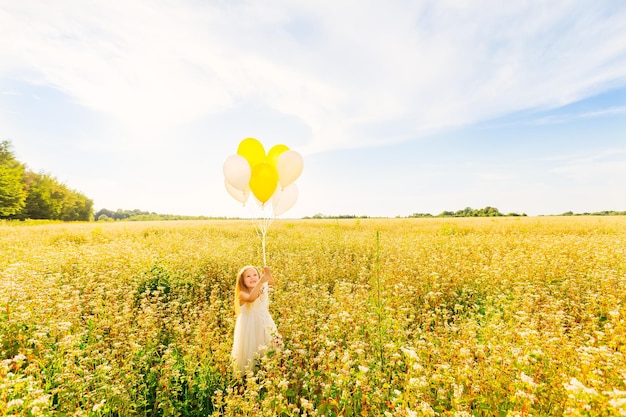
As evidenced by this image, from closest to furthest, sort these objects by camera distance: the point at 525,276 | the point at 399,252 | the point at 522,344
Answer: the point at 522,344 < the point at 525,276 < the point at 399,252

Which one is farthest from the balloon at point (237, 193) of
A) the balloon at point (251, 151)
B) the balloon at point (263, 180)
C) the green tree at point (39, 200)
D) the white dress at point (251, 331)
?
the green tree at point (39, 200)

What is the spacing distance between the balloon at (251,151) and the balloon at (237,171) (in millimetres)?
262

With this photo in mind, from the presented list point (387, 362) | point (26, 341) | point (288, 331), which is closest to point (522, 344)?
point (387, 362)

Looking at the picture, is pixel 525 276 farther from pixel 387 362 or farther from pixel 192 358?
pixel 192 358

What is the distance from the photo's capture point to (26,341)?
459 centimetres

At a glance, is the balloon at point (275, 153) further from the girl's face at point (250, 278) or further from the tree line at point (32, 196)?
the tree line at point (32, 196)

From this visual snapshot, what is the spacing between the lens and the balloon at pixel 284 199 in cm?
571

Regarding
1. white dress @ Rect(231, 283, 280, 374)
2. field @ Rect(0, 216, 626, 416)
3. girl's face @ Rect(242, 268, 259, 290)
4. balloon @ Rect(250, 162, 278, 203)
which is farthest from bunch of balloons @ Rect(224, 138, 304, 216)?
field @ Rect(0, 216, 626, 416)

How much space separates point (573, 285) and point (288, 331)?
20.3ft

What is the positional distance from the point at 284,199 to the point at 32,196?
74.0m

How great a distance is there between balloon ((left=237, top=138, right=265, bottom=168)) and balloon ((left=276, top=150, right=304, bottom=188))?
423 millimetres

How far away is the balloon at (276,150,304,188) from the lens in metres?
5.24

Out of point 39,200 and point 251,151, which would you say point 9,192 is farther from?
point 251,151

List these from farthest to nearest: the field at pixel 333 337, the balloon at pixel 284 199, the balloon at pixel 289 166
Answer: the balloon at pixel 284 199 < the balloon at pixel 289 166 < the field at pixel 333 337
